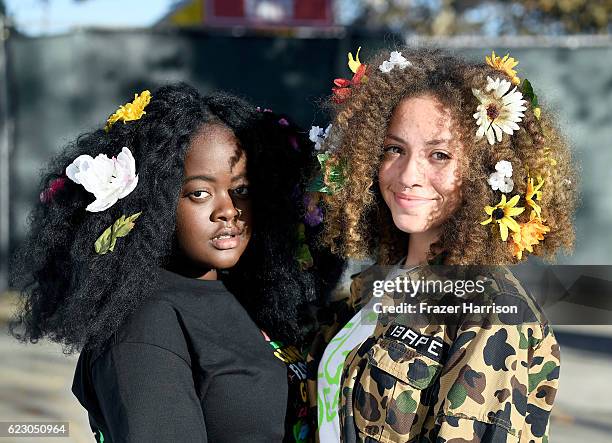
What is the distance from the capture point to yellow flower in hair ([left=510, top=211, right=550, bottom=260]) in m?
2.51

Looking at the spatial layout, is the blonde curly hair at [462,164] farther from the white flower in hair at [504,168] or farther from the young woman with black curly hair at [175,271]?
the young woman with black curly hair at [175,271]

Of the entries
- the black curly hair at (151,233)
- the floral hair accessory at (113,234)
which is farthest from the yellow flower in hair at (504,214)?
the floral hair accessory at (113,234)

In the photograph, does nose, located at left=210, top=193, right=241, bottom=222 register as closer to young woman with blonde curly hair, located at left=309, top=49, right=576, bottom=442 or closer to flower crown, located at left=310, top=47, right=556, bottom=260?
young woman with blonde curly hair, located at left=309, top=49, right=576, bottom=442

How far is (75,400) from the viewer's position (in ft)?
19.3

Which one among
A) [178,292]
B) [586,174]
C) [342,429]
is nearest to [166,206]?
[178,292]

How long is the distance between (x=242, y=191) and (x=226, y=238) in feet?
0.50

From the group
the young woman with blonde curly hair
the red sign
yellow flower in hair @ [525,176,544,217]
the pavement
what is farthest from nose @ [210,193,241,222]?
the red sign

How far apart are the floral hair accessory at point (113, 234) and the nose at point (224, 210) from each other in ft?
0.81

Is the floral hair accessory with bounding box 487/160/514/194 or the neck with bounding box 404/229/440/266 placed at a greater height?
the floral hair accessory with bounding box 487/160/514/194

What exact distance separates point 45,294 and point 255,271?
2.23ft

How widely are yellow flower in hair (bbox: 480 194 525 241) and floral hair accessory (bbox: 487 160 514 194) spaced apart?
0.03 m

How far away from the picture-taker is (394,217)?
2.67m

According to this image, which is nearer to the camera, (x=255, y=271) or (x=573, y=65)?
(x=255, y=271)

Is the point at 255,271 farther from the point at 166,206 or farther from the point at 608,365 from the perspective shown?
the point at 608,365
